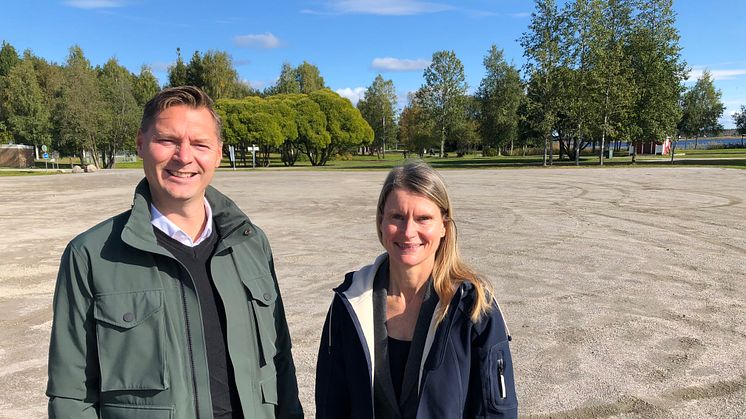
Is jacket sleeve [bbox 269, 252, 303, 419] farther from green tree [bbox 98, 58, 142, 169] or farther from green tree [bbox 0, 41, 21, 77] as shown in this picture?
green tree [bbox 0, 41, 21, 77]

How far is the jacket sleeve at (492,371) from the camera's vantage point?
1.85 meters

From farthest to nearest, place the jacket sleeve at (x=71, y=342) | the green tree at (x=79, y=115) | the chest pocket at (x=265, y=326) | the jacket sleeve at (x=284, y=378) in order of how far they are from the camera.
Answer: the green tree at (x=79, y=115) → the jacket sleeve at (x=284, y=378) → the chest pocket at (x=265, y=326) → the jacket sleeve at (x=71, y=342)

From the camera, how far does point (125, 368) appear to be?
5.42 feet

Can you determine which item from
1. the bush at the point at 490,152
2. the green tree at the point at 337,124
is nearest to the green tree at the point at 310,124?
the green tree at the point at 337,124

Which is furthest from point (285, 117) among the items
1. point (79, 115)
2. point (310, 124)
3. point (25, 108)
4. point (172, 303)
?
point (172, 303)

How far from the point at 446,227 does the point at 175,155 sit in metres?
1.18

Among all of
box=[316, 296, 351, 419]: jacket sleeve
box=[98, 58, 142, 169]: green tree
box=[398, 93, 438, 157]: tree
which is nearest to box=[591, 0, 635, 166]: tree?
box=[398, 93, 438, 157]: tree

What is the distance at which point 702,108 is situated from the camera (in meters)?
57.0

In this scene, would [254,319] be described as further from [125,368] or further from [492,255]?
[492,255]

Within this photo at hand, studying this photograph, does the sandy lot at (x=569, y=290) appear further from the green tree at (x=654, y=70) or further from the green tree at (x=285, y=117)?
the green tree at (x=285, y=117)

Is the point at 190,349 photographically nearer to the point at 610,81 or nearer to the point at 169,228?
the point at 169,228

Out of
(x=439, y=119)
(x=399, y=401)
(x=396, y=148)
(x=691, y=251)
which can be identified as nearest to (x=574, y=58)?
(x=439, y=119)

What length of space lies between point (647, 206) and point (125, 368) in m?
15.1

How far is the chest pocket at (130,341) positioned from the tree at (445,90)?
209 feet
